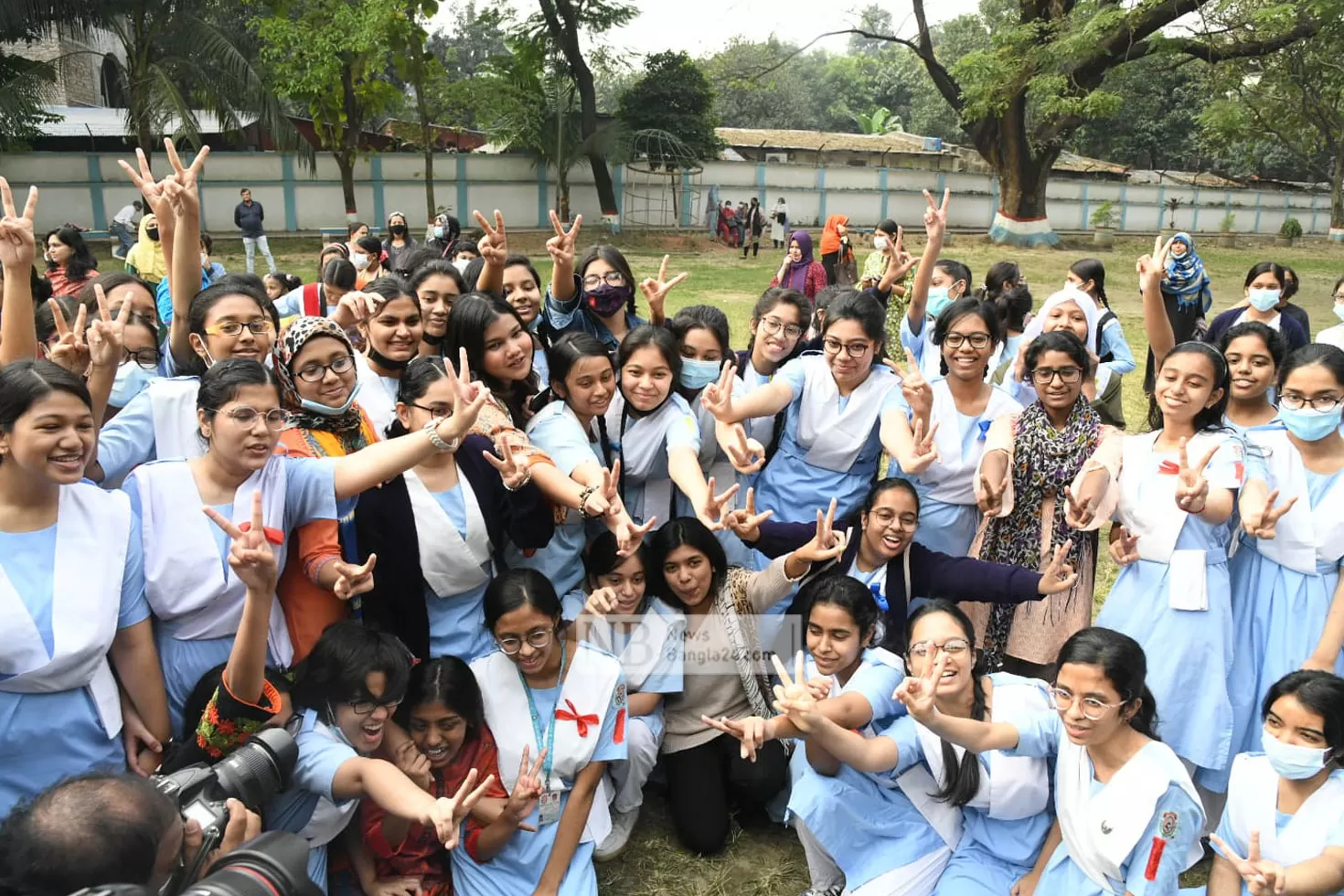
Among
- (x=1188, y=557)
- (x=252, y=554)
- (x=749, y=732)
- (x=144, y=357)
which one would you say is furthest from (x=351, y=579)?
(x=1188, y=557)

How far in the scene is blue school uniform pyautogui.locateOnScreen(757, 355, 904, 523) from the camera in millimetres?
3631

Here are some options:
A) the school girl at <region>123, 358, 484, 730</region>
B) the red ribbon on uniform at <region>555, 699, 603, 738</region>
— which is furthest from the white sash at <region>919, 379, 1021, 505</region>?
the school girl at <region>123, 358, 484, 730</region>

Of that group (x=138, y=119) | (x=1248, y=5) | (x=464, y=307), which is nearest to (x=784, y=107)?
(x=1248, y=5)

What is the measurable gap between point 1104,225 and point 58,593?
31.0 m

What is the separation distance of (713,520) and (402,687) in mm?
1050

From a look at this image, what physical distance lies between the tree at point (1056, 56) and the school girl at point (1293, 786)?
60.4 feet

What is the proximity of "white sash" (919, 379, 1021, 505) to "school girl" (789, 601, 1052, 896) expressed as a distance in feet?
2.91

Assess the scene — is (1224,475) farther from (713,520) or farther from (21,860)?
(21,860)

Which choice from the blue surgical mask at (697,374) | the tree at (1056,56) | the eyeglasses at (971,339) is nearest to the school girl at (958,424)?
the eyeglasses at (971,339)

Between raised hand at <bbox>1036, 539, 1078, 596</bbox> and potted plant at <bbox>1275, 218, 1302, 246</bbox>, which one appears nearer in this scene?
raised hand at <bbox>1036, 539, 1078, 596</bbox>

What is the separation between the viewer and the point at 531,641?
9.69 ft

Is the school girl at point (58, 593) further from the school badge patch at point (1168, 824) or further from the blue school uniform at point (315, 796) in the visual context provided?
the school badge patch at point (1168, 824)

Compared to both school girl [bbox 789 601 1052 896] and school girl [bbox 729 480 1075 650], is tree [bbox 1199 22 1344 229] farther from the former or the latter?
school girl [bbox 789 601 1052 896]

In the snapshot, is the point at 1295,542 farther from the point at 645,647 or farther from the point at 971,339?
the point at 645,647
